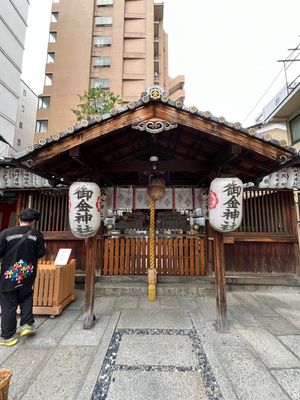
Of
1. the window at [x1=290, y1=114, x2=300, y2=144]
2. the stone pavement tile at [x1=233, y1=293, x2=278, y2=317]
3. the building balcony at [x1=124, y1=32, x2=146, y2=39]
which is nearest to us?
the stone pavement tile at [x1=233, y1=293, x2=278, y2=317]

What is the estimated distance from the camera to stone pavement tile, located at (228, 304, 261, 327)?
4911mm

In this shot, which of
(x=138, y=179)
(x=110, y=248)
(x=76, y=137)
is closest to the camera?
(x=76, y=137)

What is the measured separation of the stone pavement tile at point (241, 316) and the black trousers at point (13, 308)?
4.50 m

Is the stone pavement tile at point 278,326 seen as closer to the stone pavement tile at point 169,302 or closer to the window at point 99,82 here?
the stone pavement tile at point 169,302

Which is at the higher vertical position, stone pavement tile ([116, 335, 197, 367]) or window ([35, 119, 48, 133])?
window ([35, 119, 48, 133])

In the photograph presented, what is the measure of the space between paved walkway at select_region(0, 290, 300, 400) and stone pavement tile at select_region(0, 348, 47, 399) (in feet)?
0.05

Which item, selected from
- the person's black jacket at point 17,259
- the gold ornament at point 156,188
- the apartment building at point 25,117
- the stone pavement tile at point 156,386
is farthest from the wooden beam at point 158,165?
the apartment building at point 25,117

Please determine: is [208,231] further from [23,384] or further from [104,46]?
[104,46]

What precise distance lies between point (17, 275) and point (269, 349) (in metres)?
4.90

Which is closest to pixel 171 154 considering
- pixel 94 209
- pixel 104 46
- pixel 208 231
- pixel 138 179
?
pixel 138 179

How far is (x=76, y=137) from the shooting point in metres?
4.11

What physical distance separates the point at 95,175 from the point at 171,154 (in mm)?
2031

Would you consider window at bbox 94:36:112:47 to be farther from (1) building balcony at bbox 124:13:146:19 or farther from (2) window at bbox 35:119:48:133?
(2) window at bbox 35:119:48:133

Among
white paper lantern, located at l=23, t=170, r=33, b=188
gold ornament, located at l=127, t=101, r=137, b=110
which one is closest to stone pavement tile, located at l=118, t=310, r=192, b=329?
gold ornament, located at l=127, t=101, r=137, b=110
